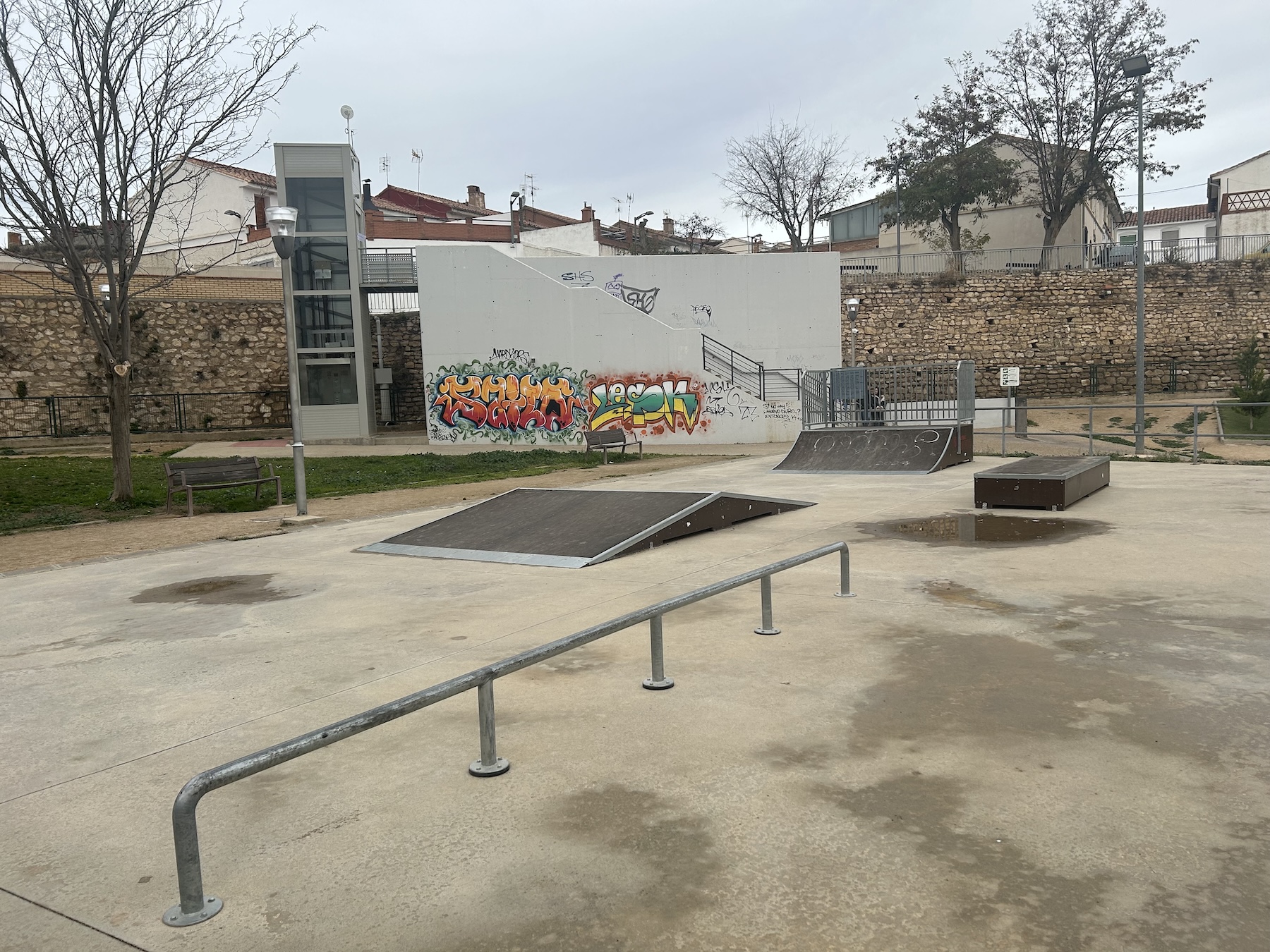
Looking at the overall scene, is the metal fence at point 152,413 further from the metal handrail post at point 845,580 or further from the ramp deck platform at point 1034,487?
the metal handrail post at point 845,580

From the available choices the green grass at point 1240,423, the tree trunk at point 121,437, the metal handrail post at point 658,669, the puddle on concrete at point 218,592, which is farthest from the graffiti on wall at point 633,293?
the metal handrail post at point 658,669

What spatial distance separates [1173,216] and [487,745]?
85.7m

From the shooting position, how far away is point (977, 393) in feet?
135

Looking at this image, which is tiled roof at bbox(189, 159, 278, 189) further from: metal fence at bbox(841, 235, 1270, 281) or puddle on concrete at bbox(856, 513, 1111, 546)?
puddle on concrete at bbox(856, 513, 1111, 546)

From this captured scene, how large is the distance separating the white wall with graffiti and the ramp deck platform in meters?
15.9

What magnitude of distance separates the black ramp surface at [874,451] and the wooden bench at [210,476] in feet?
32.7

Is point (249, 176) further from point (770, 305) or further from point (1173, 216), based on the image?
point (1173, 216)

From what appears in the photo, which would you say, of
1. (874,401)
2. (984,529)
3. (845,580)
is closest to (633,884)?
(845,580)

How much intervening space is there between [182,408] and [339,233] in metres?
9.46

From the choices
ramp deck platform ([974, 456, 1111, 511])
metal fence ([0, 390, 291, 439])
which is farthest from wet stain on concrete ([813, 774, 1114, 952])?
metal fence ([0, 390, 291, 439])

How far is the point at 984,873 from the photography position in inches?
121

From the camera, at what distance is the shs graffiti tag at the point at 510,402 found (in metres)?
29.6

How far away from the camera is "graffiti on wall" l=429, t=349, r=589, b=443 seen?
29578mm

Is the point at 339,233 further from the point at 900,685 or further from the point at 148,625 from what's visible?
the point at 900,685
